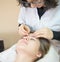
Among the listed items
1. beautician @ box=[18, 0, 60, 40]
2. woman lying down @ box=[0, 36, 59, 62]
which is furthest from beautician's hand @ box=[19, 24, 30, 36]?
woman lying down @ box=[0, 36, 59, 62]

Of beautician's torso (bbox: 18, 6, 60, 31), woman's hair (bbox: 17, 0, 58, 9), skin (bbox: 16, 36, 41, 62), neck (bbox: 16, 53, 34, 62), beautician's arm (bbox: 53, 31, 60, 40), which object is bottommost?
neck (bbox: 16, 53, 34, 62)

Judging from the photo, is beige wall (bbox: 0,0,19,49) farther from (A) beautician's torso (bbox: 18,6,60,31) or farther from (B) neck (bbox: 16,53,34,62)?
(B) neck (bbox: 16,53,34,62)

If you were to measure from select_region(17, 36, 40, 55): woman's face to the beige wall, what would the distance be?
0.97 meters

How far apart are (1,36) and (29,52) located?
1109mm

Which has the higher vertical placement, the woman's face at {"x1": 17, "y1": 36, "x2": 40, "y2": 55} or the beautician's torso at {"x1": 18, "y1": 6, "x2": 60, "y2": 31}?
the beautician's torso at {"x1": 18, "y1": 6, "x2": 60, "y2": 31}

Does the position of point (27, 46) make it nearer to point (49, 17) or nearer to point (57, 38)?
point (57, 38)

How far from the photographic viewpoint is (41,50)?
4.19ft

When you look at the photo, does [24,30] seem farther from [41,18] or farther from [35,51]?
[35,51]

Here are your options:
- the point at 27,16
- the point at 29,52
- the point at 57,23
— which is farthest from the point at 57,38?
the point at 27,16

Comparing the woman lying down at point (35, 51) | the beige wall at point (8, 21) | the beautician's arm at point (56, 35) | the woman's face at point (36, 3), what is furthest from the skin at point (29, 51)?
the beige wall at point (8, 21)

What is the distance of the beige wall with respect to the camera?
224 centimetres

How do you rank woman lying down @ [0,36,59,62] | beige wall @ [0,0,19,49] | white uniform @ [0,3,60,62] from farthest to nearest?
beige wall @ [0,0,19,49] < white uniform @ [0,3,60,62] < woman lying down @ [0,36,59,62]

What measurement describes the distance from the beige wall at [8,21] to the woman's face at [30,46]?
0.97 m

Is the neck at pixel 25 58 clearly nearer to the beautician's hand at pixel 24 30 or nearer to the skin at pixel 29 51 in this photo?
the skin at pixel 29 51
